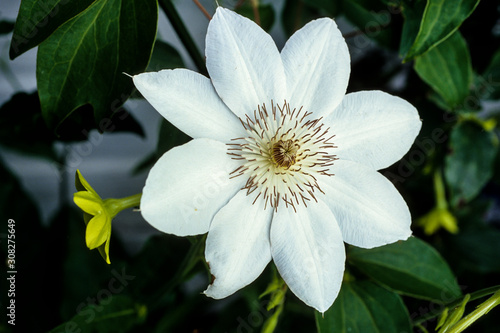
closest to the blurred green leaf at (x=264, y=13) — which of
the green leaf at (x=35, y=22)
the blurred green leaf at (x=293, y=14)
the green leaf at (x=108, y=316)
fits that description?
the blurred green leaf at (x=293, y=14)

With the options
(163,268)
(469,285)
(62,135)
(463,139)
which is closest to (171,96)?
(62,135)

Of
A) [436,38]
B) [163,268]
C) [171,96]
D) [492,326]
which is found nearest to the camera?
[171,96]

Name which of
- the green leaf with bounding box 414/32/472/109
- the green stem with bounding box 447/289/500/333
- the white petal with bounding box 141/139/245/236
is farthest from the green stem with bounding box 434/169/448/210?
the white petal with bounding box 141/139/245/236

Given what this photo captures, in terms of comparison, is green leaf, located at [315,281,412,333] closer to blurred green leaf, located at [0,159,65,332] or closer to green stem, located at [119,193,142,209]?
green stem, located at [119,193,142,209]

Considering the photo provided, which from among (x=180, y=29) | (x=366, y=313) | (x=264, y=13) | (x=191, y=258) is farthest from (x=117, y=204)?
(x=264, y=13)

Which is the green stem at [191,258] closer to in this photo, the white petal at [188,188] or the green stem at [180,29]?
the white petal at [188,188]

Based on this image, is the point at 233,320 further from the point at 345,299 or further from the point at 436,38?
the point at 436,38

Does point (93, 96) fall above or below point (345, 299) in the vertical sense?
above

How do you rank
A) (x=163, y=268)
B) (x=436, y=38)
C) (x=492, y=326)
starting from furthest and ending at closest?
(x=492, y=326)
(x=163, y=268)
(x=436, y=38)
